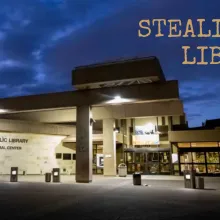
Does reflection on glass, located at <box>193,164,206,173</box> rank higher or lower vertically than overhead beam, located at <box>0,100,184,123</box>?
lower

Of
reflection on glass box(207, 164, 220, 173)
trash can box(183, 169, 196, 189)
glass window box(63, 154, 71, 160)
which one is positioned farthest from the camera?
glass window box(63, 154, 71, 160)

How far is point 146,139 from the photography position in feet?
101

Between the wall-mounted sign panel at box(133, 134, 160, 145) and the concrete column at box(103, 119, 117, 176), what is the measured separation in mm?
5822

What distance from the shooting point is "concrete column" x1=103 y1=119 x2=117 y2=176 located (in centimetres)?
2539

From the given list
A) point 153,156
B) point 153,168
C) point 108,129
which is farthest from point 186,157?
point 108,129

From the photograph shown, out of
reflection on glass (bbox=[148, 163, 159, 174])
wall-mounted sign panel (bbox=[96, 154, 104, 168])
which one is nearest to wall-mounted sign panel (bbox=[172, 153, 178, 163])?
reflection on glass (bbox=[148, 163, 159, 174])

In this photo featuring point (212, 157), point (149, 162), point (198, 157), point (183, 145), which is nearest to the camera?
point (212, 157)

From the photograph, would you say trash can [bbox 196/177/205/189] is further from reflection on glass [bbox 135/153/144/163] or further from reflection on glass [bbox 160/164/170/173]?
reflection on glass [bbox 135/153/144/163]

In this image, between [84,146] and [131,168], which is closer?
[84,146]

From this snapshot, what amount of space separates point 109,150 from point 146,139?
6.67 metres

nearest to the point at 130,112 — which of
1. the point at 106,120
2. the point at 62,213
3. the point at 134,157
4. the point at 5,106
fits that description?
the point at 106,120

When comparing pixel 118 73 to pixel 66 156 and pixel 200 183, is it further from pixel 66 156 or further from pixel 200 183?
pixel 66 156

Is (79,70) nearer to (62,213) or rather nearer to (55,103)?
(55,103)

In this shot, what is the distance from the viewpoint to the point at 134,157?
3017 cm
